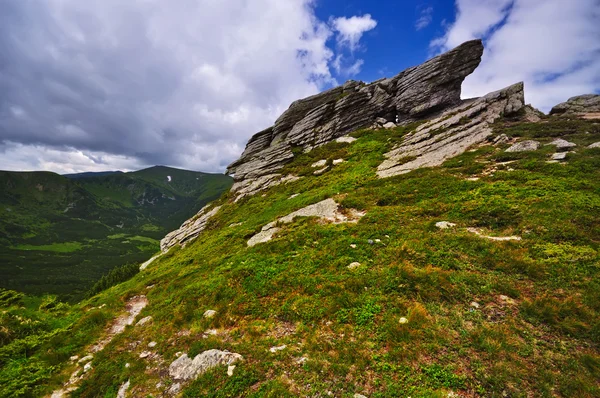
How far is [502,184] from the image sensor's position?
18.4m

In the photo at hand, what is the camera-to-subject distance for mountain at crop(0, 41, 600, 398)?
773 cm

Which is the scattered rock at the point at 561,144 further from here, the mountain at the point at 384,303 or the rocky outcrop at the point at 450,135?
the rocky outcrop at the point at 450,135

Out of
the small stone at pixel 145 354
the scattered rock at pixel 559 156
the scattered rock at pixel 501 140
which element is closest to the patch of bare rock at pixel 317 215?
the small stone at pixel 145 354

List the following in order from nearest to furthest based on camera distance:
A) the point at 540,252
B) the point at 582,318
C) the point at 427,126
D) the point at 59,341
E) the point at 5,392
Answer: the point at 582,318 → the point at 5,392 → the point at 540,252 → the point at 59,341 → the point at 427,126

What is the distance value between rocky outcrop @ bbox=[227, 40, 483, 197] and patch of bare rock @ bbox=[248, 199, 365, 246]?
19.8 meters

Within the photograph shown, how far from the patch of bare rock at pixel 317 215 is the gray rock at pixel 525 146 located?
666 inches

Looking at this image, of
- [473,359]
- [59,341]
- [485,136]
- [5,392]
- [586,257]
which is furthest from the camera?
[485,136]

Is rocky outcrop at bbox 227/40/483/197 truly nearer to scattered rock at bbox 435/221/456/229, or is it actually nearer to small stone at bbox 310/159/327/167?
small stone at bbox 310/159/327/167

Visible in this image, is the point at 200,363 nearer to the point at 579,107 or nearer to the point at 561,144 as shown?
the point at 561,144

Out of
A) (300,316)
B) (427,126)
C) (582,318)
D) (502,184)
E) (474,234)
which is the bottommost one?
(582,318)

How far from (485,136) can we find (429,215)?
1828 centimetres

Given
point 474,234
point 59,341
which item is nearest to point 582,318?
point 474,234

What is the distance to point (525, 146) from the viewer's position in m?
23.2

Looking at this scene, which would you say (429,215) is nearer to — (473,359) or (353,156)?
(473,359)
